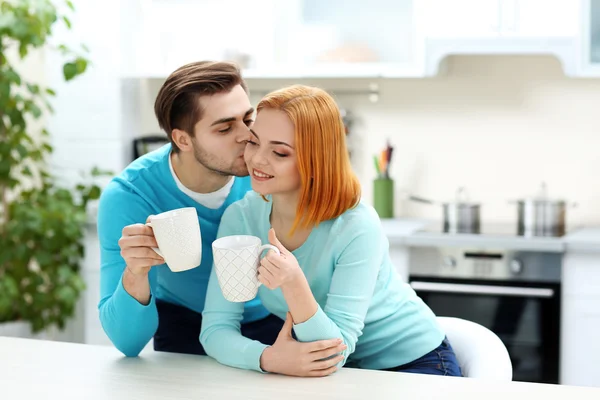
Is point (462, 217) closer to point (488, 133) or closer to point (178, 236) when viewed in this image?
point (488, 133)

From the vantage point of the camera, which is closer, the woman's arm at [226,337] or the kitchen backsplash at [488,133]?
the woman's arm at [226,337]

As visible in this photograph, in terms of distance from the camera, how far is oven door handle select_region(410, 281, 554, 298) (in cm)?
287

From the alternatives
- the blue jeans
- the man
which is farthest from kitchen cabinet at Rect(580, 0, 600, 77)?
the blue jeans

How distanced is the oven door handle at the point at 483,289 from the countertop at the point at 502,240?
149 millimetres

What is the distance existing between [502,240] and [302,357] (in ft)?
5.54

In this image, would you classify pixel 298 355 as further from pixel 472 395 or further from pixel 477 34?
pixel 477 34

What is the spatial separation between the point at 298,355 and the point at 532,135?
7.54ft

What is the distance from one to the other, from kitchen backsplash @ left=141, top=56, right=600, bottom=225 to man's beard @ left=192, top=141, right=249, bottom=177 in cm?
185

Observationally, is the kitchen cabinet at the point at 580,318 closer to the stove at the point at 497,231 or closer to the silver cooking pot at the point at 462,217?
the stove at the point at 497,231

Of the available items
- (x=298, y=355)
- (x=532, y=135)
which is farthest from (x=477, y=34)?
(x=298, y=355)

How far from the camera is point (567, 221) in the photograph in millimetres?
3318

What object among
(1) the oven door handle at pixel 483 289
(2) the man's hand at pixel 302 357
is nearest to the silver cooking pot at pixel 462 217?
(1) the oven door handle at pixel 483 289

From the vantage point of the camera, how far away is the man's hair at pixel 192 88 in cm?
174

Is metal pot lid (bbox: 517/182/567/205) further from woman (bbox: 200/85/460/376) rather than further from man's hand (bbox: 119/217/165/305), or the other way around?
man's hand (bbox: 119/217/165/305)
